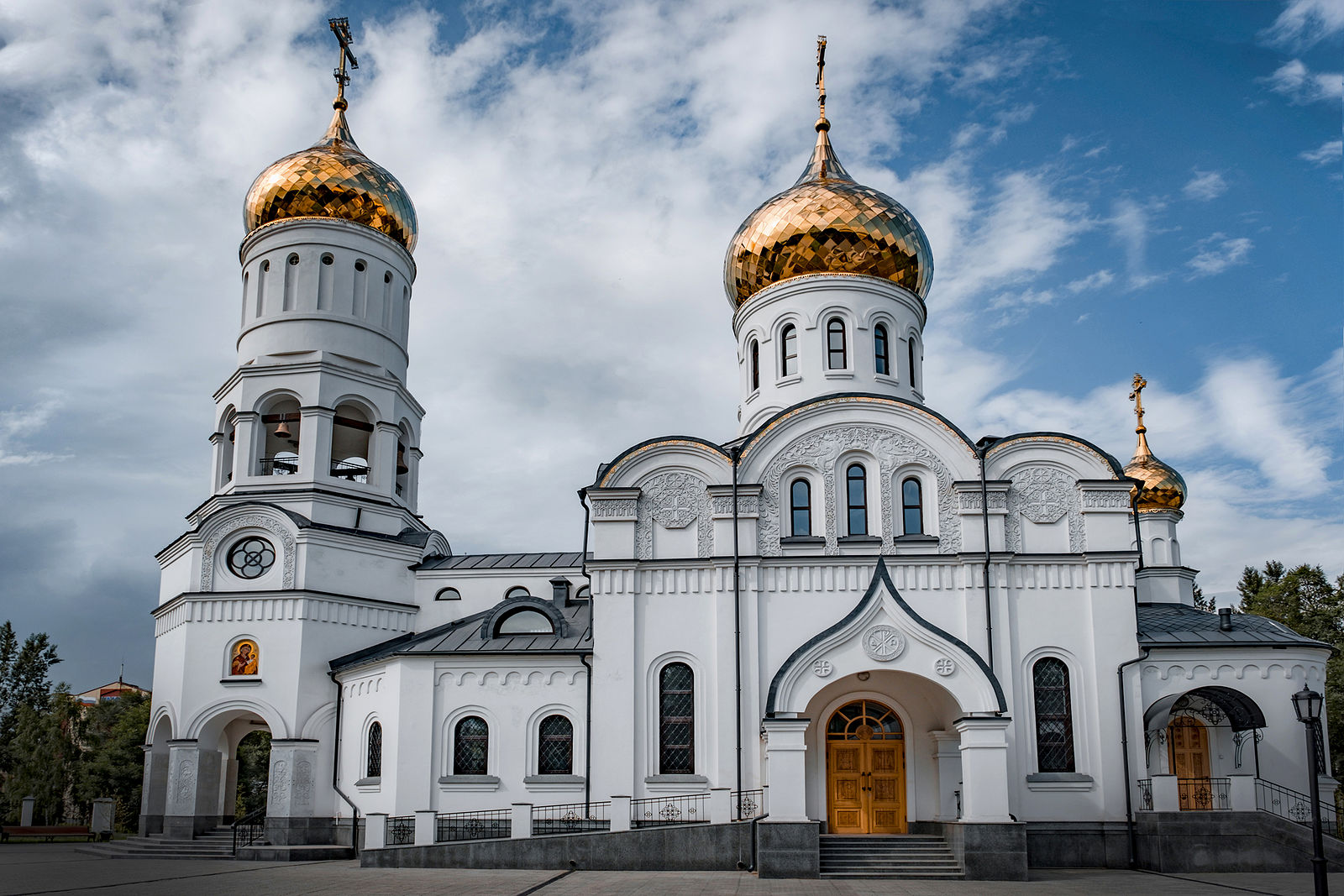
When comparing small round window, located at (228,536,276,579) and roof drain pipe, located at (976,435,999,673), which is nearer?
roof drain pipe, located at (976,435,999,673)

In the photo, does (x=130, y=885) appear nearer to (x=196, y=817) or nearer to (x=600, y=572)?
(x=196, y=817)

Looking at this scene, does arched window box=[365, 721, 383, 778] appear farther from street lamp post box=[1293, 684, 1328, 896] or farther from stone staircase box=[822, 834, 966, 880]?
street lamp post box=[1293, 684, 1328, 896]

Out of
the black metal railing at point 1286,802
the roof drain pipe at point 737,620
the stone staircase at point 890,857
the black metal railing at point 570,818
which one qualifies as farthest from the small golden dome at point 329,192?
the black metal railing at point 1286,802

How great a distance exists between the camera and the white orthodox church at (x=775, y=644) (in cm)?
1719

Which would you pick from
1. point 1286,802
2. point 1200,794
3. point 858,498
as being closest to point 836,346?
point 858,498

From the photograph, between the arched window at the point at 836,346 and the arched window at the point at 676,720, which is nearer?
the arched window at the point at 676,720

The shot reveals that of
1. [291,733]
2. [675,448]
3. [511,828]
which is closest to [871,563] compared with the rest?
[675,448]

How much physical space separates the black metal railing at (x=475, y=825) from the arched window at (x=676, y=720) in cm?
277

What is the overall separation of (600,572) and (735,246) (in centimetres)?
832

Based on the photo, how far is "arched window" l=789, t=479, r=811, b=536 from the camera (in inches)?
760

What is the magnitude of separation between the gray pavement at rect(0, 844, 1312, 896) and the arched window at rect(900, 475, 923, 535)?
5739 millimetres

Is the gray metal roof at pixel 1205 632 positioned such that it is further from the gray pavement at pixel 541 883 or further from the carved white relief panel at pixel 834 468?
the gray pavement at pixel 541 883

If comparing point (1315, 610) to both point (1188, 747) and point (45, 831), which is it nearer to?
point (1188, 747)

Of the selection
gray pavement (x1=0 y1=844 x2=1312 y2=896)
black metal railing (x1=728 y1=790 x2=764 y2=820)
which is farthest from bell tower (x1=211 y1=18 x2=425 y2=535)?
black metal railing (x1=728 y1=790 x2=764 y2=820)
